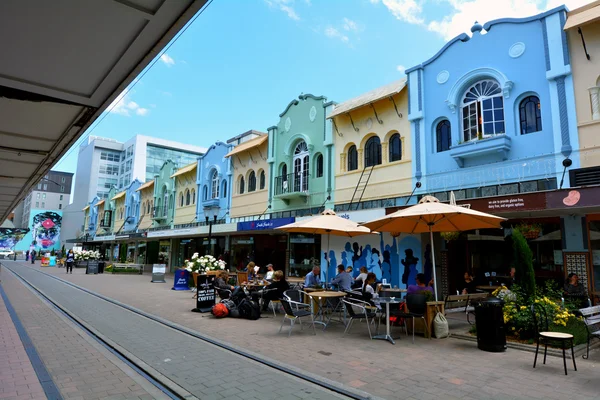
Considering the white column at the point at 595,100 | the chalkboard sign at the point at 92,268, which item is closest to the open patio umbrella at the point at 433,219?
the white column at the point at 595,100

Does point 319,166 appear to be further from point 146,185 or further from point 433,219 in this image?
point 146,185

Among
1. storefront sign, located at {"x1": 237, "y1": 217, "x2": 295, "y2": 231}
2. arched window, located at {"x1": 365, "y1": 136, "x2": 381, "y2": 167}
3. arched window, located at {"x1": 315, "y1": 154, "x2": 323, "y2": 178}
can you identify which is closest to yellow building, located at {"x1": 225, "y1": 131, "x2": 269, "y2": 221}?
storefront sign, located at {"x1": 237, "y1": 217, "x2": 295, "y2": 231}

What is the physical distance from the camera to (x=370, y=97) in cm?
1664

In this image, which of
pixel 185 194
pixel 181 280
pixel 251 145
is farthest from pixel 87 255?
pixel 251 145

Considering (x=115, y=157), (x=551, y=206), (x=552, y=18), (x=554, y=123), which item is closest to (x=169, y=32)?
(x=551, y=206)

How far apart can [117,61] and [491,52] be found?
13.8 meters

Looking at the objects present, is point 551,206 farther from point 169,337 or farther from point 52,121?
point 52,121

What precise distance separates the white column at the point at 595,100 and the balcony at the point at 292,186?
11659 mm

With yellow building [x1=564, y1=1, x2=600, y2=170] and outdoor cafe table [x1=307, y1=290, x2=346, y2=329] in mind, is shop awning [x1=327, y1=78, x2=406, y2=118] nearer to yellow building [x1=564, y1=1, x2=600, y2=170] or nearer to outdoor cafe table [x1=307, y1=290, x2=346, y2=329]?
yellow building [x1=564, y1=1, x2=600, y2=170]

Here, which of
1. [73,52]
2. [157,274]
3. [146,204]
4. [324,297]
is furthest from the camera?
[146,204]

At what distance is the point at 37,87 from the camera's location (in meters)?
3.05

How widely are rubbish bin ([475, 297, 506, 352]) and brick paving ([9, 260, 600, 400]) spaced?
0.63 ft

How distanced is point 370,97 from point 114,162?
243 feet

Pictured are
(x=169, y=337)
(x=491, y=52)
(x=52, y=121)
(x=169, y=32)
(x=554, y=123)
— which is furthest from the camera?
(x=491, y=52)
